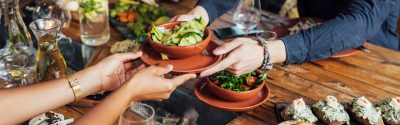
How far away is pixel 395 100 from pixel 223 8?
0.95 meters

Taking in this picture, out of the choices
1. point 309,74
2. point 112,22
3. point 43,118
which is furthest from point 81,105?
point 309,74

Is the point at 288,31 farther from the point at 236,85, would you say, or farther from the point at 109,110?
the point at 109,110

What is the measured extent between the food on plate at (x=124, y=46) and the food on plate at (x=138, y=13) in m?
0.17

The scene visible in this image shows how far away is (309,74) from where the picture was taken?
1.75 meters

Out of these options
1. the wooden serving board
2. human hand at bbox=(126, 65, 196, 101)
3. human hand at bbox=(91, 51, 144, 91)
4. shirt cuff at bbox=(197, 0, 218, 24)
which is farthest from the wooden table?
shirt cuff at bbox=(197, 0, 218, 24)

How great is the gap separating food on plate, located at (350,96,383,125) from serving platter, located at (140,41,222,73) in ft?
1.52

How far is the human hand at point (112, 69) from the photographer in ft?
4.80

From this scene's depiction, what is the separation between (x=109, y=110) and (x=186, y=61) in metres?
0.37

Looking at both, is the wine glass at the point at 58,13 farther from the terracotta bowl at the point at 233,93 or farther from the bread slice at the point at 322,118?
the bread slice at the point at 322,118

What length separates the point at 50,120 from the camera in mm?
1395

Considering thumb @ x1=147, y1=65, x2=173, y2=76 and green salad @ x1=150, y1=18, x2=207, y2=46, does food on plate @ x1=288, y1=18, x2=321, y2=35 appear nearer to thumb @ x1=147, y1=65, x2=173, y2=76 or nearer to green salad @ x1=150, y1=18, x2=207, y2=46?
green salad @ x1=150, y1=18, x2=207, y2=46

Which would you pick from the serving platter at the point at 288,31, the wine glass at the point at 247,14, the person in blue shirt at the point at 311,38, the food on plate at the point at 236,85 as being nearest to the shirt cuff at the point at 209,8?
the person in blue shirt at the point at 311,38

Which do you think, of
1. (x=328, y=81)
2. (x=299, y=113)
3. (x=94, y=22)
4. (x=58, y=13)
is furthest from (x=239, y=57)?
(x=58, y=13)

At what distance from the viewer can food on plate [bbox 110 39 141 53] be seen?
6.10ft
